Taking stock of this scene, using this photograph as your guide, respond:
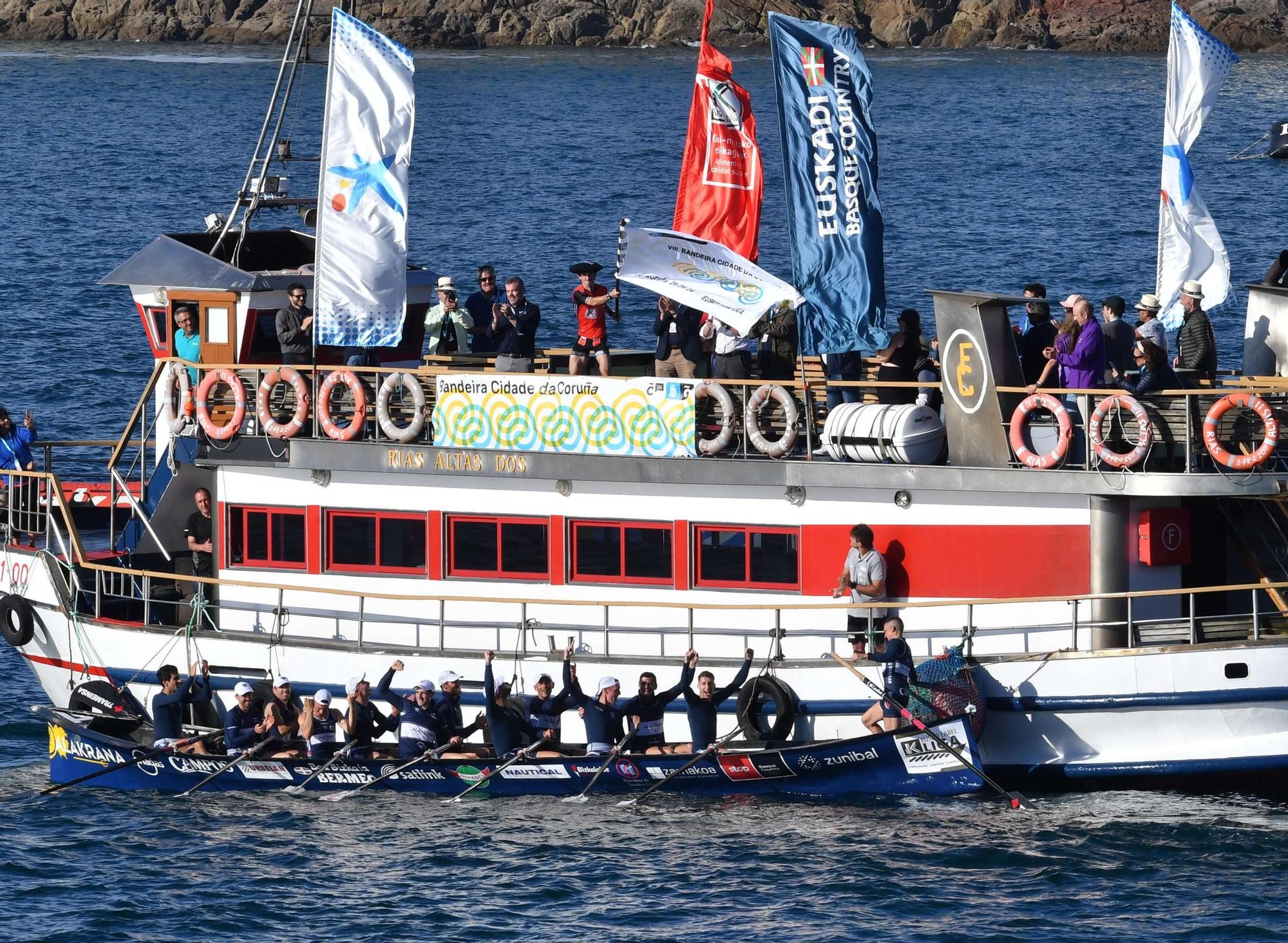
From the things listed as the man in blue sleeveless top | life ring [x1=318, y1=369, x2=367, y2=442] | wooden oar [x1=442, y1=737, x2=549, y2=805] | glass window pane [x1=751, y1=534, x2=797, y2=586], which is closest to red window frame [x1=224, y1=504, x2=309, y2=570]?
life ring [x1=318, y1=369, x2=367, y2=442]

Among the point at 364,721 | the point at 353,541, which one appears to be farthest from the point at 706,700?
the point at 353,541

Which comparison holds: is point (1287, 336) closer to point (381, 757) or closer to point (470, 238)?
point (381, 757)

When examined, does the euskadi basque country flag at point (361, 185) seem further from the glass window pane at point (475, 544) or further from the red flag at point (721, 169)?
the red flag at point (721, 169)

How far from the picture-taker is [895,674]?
2225 cm

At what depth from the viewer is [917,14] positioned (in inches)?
4766

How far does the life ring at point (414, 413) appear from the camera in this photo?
951 inches

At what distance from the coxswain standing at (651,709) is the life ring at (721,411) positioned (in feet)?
7.43

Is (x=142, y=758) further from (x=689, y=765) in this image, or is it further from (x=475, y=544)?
(x=689, y=765)

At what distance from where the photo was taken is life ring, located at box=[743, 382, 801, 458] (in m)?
22.8

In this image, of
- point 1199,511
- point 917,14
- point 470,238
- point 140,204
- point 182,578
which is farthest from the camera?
point 917,14

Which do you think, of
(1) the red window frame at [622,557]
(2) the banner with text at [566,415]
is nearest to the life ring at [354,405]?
(2) the banner with text at [566,415]

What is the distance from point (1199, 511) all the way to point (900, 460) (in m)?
3.47

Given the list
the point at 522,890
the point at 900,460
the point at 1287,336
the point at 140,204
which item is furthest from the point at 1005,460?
the point at 140,204

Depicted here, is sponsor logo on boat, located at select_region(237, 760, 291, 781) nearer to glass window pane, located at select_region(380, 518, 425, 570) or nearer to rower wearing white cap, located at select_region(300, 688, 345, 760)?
rower wearing white cap, located at select_region(300, 688, 345, 760)
